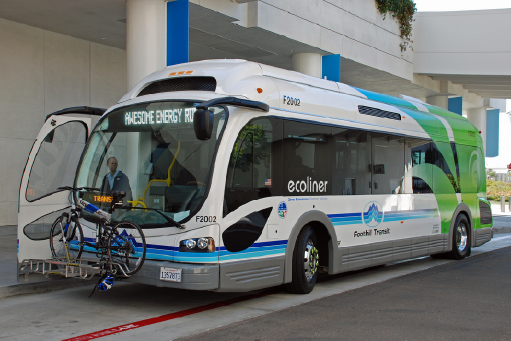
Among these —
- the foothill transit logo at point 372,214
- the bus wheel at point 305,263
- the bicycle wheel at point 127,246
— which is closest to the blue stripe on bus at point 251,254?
the bus wheel at point 305,263

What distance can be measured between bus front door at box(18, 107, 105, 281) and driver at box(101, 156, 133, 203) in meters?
0.86

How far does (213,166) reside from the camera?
23.3 ft

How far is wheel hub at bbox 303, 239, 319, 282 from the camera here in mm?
8477

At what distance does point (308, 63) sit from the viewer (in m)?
19.0

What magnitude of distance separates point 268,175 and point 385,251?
356 cm

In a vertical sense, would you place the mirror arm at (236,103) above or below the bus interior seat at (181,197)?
above

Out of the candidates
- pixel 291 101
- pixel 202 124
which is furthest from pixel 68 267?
pixel 291 101

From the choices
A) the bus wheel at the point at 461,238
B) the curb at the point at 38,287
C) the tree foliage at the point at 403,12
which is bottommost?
the curb at the point at 38,287

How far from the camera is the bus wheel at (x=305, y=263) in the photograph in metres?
8.29

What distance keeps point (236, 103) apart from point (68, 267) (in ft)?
9.68

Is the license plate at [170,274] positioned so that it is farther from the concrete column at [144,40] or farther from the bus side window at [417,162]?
the concrete column at [144,40]

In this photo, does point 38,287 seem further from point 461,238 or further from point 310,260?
point 461,238

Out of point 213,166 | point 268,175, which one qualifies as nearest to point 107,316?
point 213,166

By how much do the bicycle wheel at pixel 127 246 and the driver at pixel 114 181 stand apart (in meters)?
0.41
